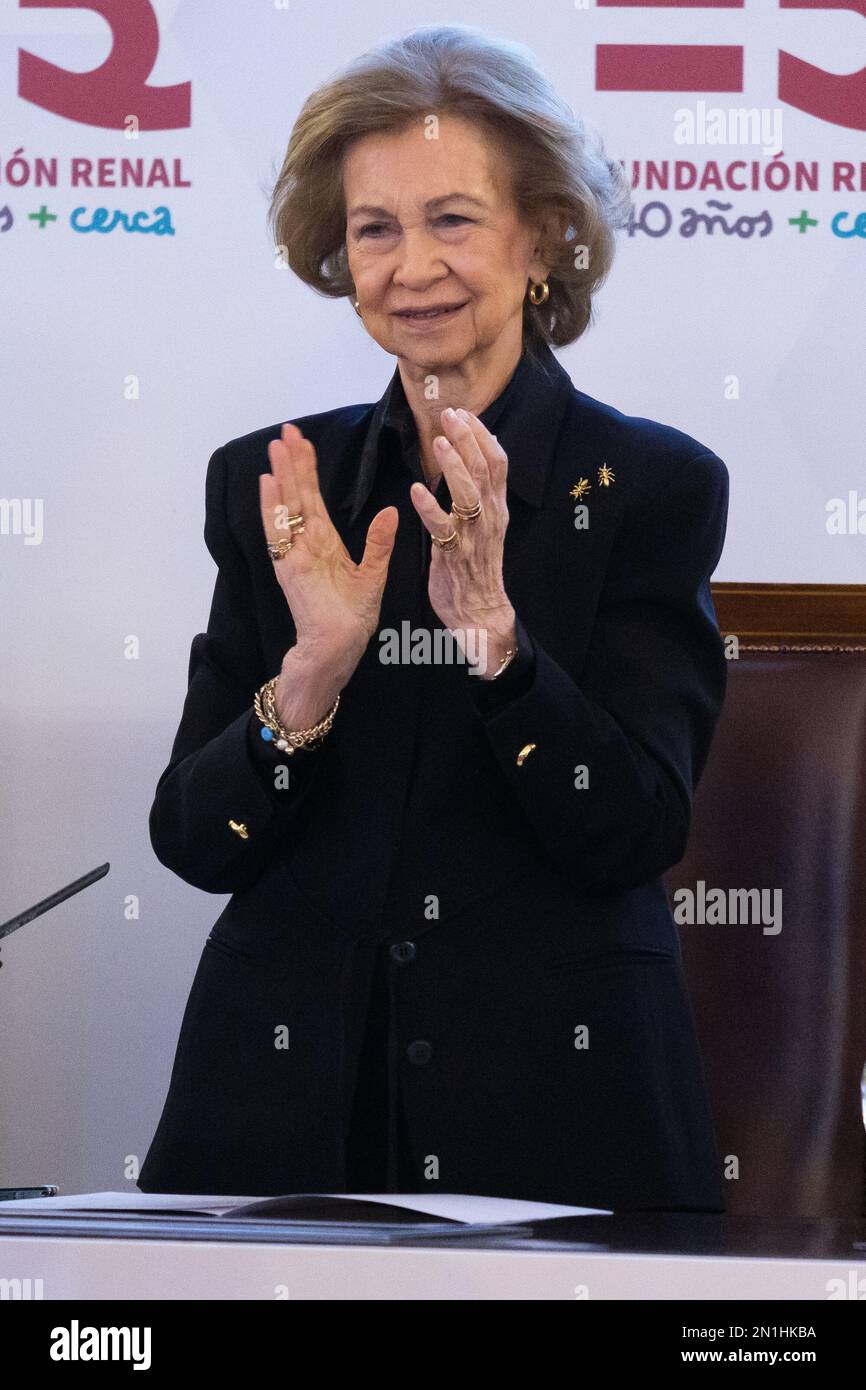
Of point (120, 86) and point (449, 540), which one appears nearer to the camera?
point (449, 540)

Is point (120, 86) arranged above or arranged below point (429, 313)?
above

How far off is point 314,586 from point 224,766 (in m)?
0.13

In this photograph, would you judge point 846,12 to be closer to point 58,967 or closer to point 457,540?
point 457,540

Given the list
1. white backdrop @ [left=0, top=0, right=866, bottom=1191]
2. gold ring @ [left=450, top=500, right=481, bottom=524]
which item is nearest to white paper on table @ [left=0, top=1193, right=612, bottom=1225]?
gold ring @ [left=450, top=500, right=481, bottom=524]

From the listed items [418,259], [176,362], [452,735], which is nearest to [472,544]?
[452,735]

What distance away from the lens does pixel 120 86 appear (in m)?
1.89

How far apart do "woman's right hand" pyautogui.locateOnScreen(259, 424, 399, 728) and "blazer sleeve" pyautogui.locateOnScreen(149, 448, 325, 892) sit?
0.04 metres

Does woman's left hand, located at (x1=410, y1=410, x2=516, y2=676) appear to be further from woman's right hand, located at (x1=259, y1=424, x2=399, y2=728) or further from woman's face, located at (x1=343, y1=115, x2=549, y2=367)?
woman's face, located at (x1=343, y1=115, x2=549, y2=367)

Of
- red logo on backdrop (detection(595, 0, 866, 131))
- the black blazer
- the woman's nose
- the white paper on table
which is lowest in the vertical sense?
the white paper on table

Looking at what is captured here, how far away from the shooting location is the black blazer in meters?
1.12

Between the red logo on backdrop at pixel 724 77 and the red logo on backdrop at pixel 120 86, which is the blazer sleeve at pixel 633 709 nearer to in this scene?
the red logo on backdrop at pixel 724 77

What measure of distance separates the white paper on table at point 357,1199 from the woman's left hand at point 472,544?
0.43 meters

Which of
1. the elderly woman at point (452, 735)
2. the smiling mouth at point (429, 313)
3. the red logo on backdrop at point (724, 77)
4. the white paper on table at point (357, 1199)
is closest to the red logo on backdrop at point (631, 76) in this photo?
the red logo on backdrop at point (724, 77)

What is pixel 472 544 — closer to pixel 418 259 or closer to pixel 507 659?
pixel 507 659
